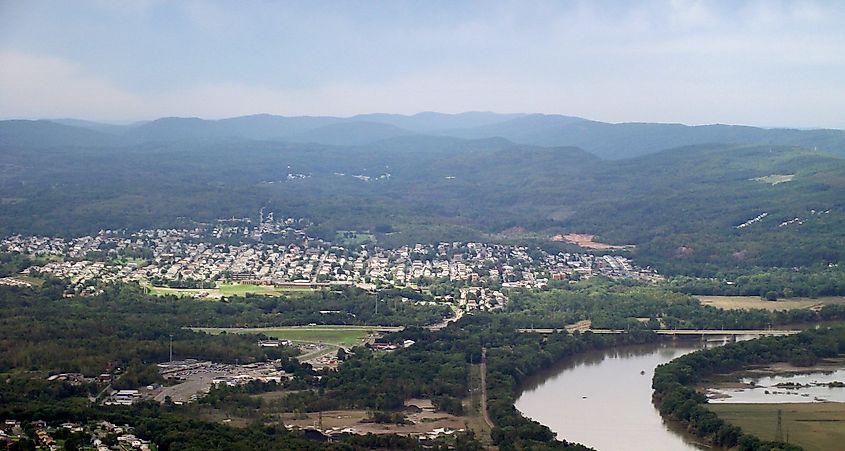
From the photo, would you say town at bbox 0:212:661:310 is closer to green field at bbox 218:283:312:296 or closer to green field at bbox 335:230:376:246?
green field at bbox 335:230:376:246

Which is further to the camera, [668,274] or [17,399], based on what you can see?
[668,274]

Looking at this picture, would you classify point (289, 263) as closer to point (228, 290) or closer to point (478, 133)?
point (228, 290)

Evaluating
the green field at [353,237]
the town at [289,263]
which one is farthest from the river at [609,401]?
the green field at [353,237]

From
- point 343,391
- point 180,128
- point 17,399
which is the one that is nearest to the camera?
point 17,399

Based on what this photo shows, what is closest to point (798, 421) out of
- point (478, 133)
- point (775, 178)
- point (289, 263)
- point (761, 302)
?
point (761, 302)

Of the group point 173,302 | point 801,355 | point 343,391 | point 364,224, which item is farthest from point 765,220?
point 343,391

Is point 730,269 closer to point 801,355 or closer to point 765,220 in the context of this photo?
point 765,220
